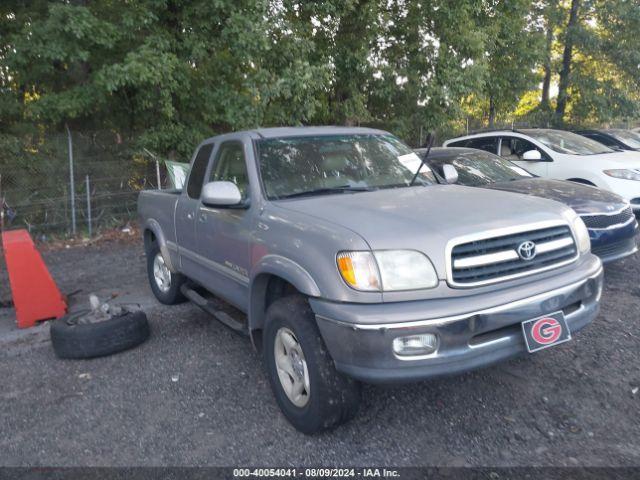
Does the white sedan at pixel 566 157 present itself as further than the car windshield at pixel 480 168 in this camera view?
Yes

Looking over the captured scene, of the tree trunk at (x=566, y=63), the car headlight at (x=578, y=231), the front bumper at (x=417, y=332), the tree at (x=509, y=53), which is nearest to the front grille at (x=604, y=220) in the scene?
the car headlight at (x=578, y=231)

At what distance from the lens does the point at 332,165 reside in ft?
13.8

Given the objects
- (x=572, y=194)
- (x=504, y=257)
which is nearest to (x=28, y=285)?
(x=504, y=257)

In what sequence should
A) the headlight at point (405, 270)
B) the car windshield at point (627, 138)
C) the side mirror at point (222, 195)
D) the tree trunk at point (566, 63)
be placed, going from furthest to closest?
the tree trunk at point (566, 63), the car windshield at point (627, 138), the side mirror at point (222, 195), the headlight at point (405, 270)

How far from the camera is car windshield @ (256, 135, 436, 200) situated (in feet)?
13.1

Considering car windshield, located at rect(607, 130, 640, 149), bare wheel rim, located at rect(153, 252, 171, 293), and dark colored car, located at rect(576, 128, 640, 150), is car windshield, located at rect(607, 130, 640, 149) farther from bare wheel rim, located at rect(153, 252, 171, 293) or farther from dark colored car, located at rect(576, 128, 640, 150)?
bare wheel rim, located at rect(153, 252, 171, 293)

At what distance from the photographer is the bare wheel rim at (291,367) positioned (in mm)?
3275

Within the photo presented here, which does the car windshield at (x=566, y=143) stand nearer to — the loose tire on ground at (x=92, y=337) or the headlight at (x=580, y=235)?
the headlight at (x=580, y=235)

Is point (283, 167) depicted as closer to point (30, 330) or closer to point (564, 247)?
point (564, 247)

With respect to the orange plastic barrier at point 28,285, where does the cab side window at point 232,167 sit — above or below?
above

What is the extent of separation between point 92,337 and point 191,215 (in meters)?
1.26

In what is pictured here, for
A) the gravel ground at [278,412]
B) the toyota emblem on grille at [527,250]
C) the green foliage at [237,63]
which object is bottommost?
the gravel ground at [278,412]

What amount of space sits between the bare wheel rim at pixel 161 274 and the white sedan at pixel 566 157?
5.75 m

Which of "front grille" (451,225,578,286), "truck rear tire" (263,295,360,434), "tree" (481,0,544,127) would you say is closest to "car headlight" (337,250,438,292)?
"front grille" (451,225,578,286)
